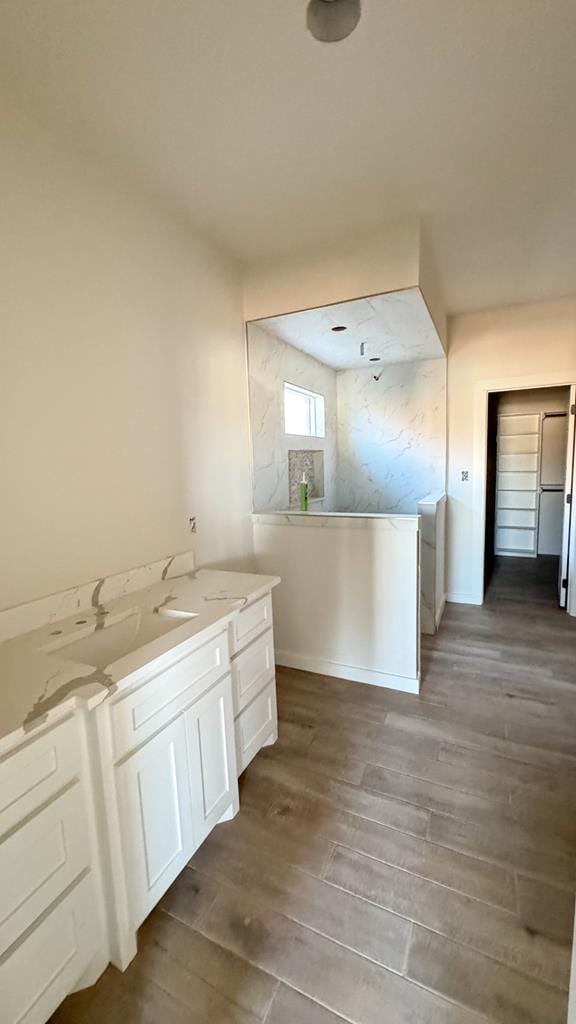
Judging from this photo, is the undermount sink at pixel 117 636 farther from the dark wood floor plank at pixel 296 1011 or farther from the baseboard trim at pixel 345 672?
the baseboard trim at pixel 345 672

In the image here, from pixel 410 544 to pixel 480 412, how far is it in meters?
2.05

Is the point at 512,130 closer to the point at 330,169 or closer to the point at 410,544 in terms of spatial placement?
the point at 330,169

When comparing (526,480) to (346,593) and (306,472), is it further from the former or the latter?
(346,593)

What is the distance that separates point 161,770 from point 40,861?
14.3 inches

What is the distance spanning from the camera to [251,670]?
188 centimetres

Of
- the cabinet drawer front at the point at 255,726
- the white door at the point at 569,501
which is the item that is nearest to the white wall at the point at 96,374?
the cabinet drawer front at the point at 255,726

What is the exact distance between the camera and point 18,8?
3.82 ft

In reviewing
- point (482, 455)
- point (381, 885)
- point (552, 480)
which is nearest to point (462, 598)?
point (482, 455)

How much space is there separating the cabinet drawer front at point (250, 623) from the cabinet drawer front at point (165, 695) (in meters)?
0.14

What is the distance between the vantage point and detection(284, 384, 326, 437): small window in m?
3.58

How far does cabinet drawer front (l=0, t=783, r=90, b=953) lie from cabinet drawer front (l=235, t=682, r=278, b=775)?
784 mm

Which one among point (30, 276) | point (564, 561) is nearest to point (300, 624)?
point (30, 276)

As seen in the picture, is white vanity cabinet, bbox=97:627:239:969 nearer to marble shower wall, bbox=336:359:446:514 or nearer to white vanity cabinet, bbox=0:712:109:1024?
white vanity cabinet, bbox=0:712:109:1024

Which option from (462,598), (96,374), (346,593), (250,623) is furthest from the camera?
(462,598)
